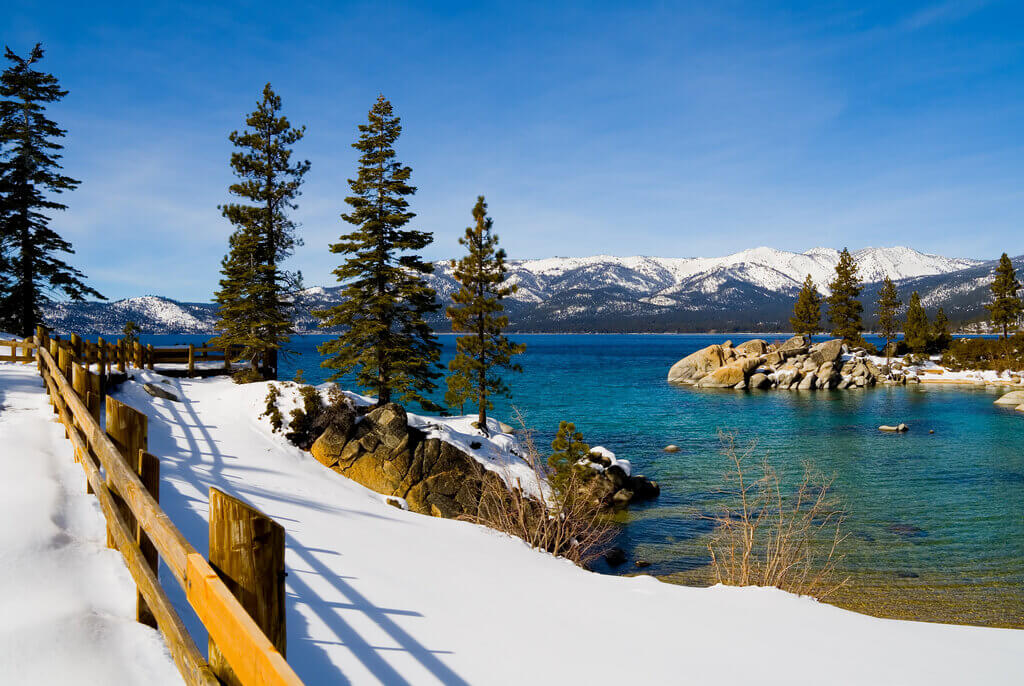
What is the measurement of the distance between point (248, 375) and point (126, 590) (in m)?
26.0

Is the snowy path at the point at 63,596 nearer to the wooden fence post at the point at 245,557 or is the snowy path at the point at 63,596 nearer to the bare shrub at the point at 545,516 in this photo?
the wooden fence post at the point at 245,557

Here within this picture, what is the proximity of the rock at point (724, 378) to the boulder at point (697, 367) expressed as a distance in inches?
78.0

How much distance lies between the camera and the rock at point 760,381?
232ft

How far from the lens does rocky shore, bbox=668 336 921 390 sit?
7062 centimetres

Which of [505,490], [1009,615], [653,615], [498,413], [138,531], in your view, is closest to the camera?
[138,531]

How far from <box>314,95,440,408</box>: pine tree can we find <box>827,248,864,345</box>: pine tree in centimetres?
7502

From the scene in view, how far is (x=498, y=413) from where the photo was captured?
153ft

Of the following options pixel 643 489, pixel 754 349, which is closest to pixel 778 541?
pixel 643 489

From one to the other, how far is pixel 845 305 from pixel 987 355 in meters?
17.8

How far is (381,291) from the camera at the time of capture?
2723cm

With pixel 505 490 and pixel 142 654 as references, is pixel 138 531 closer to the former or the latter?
pixel 142 654

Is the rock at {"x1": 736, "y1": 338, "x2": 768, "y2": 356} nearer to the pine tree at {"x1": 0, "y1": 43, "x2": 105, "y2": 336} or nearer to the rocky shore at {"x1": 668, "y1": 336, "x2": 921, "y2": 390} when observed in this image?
the rocky shore at {"x1": 668, "y1": 336, "x2": 921, "y2": 390}

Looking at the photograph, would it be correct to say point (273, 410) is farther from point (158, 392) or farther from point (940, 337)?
point (940, 337)

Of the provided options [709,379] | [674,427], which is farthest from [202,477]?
[709,379]
